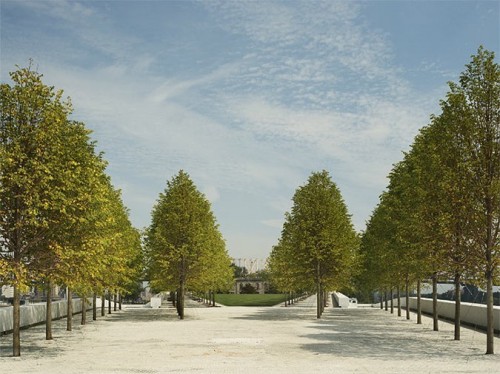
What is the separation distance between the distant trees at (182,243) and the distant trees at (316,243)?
6.46 m

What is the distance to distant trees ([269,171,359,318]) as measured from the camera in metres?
47.3

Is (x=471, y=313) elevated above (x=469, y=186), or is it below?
below

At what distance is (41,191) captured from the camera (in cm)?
2198

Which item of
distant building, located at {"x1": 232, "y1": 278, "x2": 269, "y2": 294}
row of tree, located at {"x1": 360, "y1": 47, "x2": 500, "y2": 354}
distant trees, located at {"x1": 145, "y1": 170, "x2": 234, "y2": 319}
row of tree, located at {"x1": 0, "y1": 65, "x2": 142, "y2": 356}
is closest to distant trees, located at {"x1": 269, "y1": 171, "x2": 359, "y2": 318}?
distant trees, located at {"x1": 145, "y1": 170, "x2": 234, "y2": 319}

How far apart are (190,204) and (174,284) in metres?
6.50

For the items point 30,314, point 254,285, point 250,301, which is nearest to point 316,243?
point 30,314

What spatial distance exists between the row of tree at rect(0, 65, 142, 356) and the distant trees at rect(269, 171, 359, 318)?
25.6 metres

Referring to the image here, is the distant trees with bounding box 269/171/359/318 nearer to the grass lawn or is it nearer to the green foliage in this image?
the green foliage

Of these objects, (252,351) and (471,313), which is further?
(471,313)

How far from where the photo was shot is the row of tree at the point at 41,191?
21500 millimetres

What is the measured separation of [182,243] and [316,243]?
10515 millimetres

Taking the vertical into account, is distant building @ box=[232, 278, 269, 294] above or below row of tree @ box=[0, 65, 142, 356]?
below

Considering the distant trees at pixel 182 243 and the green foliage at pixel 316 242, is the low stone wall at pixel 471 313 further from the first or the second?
the distant trees at pixel 182 243

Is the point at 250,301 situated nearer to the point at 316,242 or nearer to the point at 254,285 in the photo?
the point at 316,242
